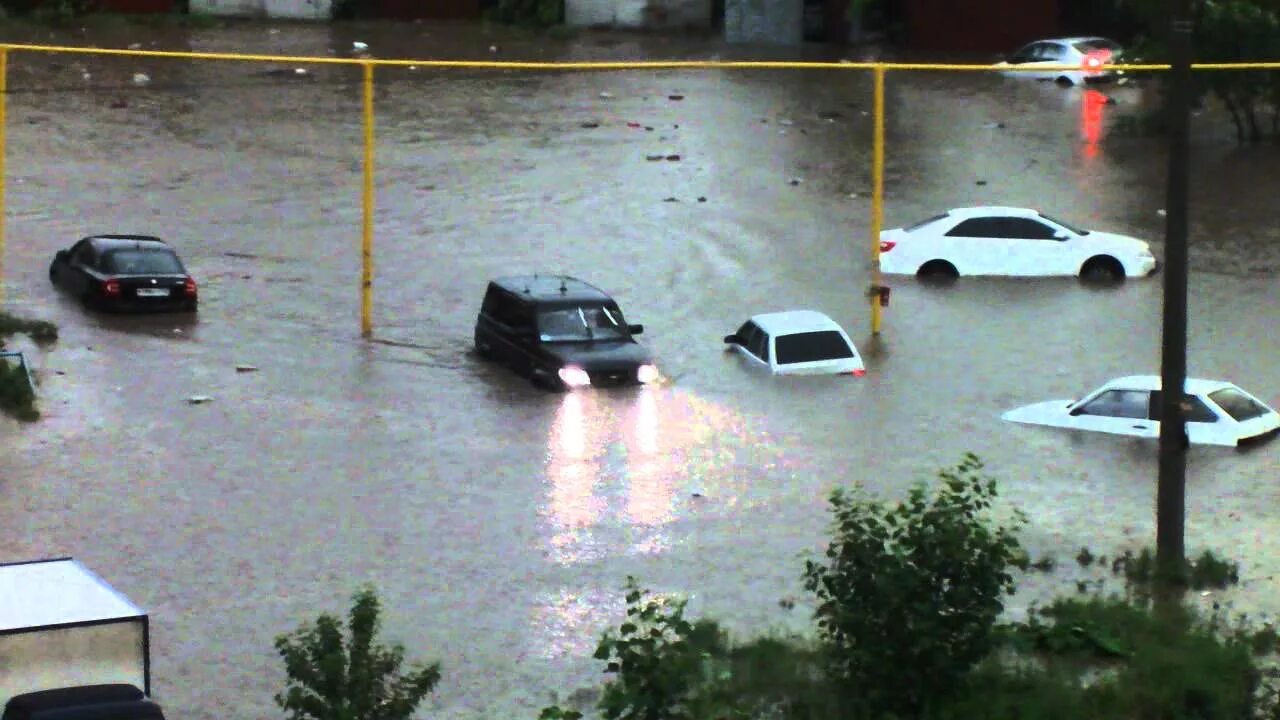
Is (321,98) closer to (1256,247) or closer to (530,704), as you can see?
(1256,247)

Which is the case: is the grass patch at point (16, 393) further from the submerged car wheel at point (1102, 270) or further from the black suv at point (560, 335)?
the submerged car wheel at point (1102, 270)

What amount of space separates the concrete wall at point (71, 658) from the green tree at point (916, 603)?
436cm

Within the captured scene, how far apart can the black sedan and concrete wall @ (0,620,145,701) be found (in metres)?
17.8

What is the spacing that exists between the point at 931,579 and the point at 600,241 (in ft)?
74.9

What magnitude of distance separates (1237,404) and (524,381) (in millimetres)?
8855

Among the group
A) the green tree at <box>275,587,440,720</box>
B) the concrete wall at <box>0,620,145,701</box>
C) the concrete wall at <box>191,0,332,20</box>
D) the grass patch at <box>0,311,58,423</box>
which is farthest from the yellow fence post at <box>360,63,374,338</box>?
the concrete wall at <box>191,0,332,20</box>

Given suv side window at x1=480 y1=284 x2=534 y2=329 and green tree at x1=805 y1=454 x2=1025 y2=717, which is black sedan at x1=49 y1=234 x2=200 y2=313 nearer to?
suv side window at x1=480 y1=284 x2=534 y2=329

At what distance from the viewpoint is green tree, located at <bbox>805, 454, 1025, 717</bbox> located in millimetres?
13258

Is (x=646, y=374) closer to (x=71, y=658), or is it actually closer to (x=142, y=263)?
(x=142, y=263)

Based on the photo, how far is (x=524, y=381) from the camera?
27.2 meters

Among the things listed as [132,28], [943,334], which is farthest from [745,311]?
[132,28]

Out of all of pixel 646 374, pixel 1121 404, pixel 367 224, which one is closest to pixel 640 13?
pixel 367 224

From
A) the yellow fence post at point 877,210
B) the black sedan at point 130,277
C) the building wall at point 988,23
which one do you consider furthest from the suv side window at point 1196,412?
the building wall at point 988,23

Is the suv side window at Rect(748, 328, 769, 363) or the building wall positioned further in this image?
the building wall
